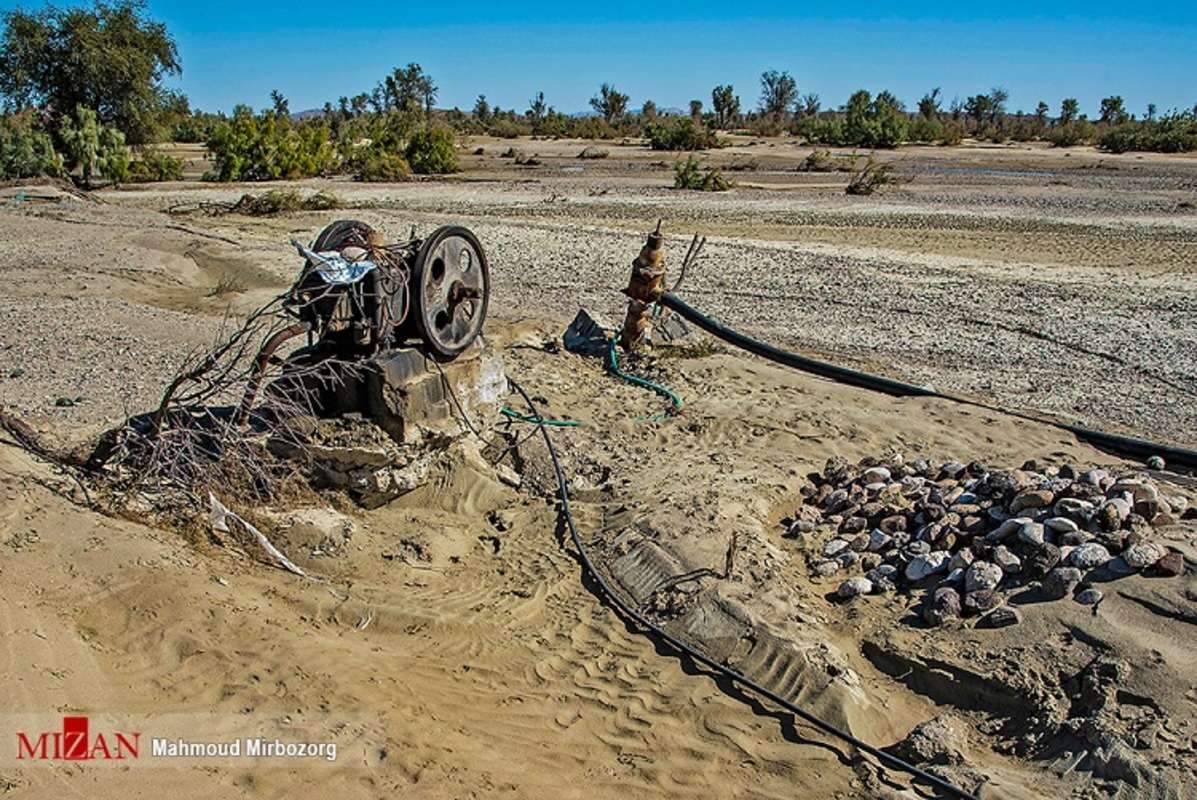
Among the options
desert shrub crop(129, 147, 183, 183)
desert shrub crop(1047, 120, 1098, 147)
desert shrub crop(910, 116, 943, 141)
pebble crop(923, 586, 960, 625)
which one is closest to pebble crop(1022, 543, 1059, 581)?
pebble crop(923, 586, 960, 625)

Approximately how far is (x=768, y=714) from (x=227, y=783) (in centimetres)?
233

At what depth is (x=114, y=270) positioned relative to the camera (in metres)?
12.6

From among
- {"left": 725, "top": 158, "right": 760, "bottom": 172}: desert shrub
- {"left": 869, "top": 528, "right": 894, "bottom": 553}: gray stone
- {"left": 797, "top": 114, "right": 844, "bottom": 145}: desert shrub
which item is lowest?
{"left": 869, "top": 528, "right": 894, "bottom": 553}: gray stone

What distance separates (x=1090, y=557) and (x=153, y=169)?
96.6 ft

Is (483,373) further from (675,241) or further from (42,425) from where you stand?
(675,241)

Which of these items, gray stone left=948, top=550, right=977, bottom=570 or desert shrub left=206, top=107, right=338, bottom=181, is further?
desert shrub left=206, top=107, right=338, bottom=181

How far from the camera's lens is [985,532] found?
554 cm

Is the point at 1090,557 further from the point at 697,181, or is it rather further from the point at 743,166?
the point at 743,166

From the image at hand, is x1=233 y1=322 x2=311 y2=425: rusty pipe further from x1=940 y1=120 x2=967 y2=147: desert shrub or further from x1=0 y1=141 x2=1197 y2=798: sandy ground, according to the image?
x1=940 y1=120 x2=967 y2=147: desert shrub

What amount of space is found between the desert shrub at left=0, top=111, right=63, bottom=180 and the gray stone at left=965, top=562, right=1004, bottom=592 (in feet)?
87.5

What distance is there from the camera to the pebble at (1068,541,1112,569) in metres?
4.95

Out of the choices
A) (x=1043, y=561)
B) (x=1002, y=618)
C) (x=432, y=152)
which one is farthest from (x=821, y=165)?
(x=1002, y=618)

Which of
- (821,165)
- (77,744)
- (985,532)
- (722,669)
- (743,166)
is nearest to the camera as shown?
(77,744)

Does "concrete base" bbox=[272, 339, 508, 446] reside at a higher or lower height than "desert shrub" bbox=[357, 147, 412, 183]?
lower
